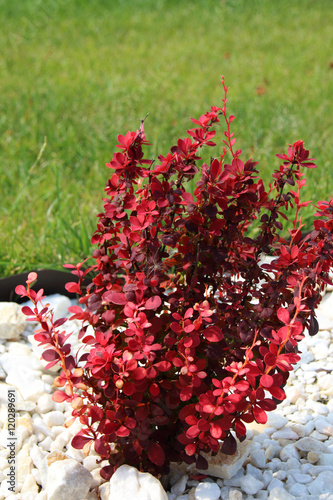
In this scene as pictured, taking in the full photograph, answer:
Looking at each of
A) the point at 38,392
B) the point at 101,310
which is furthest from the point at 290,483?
the point at 38,392

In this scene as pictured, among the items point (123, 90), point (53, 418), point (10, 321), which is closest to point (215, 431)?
point (53, 418)

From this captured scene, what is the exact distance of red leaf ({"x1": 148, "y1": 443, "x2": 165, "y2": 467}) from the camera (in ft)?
5.26

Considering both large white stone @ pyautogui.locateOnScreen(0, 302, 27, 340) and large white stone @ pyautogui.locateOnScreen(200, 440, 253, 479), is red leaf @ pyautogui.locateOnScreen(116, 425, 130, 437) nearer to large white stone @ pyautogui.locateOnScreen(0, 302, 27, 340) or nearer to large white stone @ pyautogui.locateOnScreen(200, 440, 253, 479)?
large white stone @ pyautogui.locateOnScreen(200, 440, 253, 479)

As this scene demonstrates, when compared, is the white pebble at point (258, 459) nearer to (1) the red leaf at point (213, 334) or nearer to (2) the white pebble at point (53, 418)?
(1) the red leaf at point (213, 334)

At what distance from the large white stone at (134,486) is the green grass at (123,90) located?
142 centimetres

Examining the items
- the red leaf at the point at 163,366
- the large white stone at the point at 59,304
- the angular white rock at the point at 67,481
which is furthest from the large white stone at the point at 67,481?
the large white stone at the point at 59,304

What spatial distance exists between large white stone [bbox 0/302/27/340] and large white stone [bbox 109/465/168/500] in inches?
40.8

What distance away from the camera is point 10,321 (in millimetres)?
2484

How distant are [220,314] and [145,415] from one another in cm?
38

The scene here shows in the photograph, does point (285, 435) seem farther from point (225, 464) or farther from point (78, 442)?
point (78, 442)

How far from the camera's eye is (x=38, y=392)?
7.15 feet

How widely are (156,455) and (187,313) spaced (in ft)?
1.39

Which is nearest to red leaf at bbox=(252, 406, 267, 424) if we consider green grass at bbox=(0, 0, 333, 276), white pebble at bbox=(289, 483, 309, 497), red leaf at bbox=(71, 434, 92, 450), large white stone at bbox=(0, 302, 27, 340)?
white pebble at bbox=(289, 483, 309, 497)

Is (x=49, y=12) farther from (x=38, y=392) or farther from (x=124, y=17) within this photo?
(x=38, y=392)
